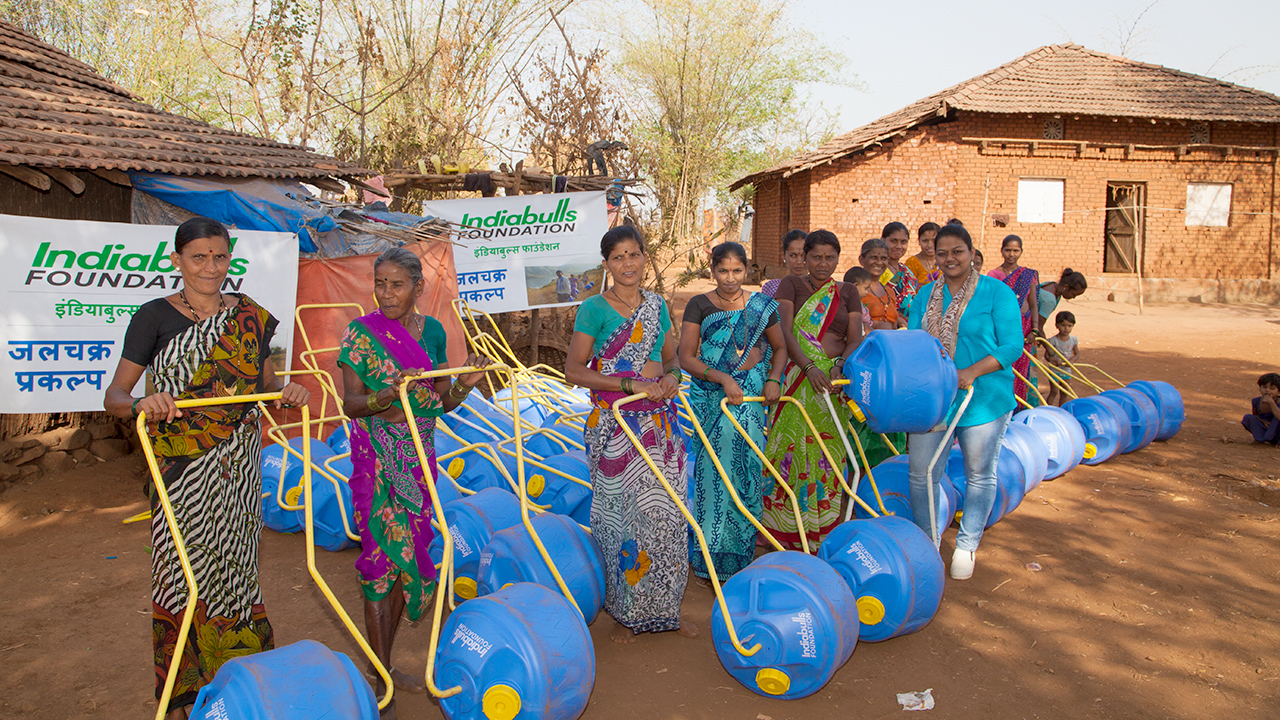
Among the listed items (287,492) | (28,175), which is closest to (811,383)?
(287,492)

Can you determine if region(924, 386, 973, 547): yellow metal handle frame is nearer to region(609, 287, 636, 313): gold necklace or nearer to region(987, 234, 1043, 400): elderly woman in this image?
region(609, 287, 636, 313): gold necklace

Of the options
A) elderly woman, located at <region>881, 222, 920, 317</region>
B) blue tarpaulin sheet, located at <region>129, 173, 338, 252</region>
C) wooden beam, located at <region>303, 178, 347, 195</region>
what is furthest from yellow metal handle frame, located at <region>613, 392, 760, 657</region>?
wooden beam, located at <region>303, 178, 347, 195</region>

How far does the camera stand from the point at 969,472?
4074mm

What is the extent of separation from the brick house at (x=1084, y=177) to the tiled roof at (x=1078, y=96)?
0.20 feet

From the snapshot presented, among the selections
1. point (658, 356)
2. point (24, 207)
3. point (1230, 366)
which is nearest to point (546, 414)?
point (658, 356)

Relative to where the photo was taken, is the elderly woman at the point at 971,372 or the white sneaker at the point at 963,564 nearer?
the elderly woman at the point at 971,372

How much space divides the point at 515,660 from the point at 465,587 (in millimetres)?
1045

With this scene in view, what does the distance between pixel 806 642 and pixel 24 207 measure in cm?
643

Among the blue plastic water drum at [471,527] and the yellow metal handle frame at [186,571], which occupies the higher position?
the yellow metal handle frame at [186,571]

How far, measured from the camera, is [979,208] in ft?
61.3

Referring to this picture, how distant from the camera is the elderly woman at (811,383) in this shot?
4090 mm

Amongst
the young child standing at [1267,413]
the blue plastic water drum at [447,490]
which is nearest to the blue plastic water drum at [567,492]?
the blue plastic water drum at [447,490]

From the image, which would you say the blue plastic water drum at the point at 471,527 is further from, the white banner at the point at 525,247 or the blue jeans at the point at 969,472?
the white banner at the point at 525,247

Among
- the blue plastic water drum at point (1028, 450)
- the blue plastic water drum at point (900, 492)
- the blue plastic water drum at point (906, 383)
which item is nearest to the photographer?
the blue plastic water drum at point (906, 383)
